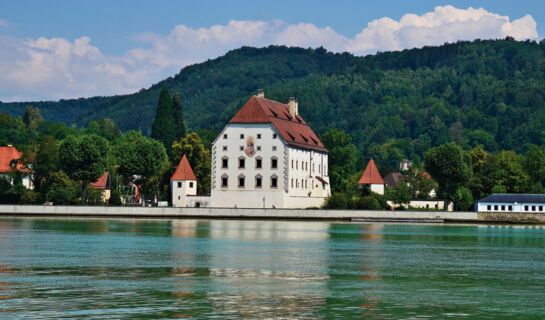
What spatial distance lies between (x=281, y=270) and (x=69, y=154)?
9016 centimetres

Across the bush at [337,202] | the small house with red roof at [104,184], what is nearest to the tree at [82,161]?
the small house with red roof at [104,184]

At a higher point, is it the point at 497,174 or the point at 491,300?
the point at 497,174

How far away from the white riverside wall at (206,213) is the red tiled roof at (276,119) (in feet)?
46.7

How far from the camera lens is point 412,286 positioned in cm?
3800

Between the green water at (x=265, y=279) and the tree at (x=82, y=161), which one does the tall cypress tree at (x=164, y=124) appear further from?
the green water at (x=265, y=279)

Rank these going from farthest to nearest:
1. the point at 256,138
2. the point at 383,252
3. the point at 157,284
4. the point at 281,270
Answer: the point at 256,138 → the point at 383,252 → the point at 281,270 → the point at 157,284

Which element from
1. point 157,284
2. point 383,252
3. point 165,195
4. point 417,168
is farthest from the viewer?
point 417,168

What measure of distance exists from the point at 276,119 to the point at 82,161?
99.0 feet

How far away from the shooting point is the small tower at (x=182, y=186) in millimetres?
129375

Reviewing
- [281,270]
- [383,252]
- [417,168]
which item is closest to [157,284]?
[281,270]

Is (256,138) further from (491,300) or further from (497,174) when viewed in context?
(491,300)

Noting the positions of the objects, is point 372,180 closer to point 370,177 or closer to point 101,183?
point 370,177

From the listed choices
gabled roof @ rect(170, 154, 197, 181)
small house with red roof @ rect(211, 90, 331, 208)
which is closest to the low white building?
small house with red roof @ rect(211, 90, 331, 208)

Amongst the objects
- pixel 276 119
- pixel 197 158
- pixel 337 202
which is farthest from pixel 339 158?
pixel 197 158
